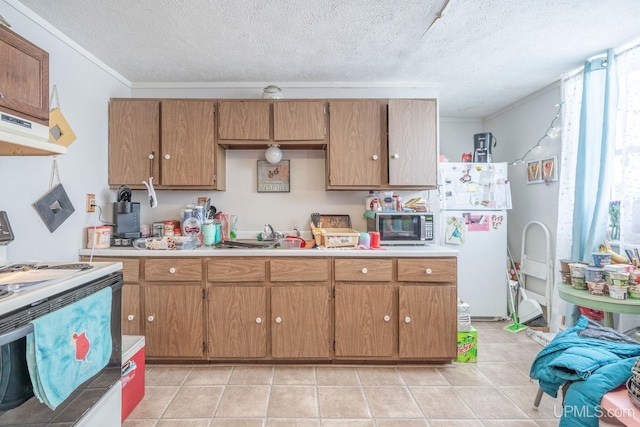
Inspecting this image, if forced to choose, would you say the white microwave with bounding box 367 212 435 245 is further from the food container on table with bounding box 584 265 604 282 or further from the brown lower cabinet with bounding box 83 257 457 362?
the food container on table with bounding box 584 265 604 282

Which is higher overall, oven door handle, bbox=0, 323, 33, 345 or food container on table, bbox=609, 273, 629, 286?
oven door handle, bbox=0, 323, 33, 345

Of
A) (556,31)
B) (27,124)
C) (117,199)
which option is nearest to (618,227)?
(556,31)

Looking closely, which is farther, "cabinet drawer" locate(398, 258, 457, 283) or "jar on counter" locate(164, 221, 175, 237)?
"jar on counter" locate(164, 221, 175, 237)

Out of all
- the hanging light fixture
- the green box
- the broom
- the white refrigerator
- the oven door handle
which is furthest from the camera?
the white refrigerator

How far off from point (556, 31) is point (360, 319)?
2448mm

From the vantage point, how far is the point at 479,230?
3217 mm

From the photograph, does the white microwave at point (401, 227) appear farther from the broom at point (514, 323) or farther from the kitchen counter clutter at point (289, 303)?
the broom at point (514, 323)

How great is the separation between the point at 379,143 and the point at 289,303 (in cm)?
153

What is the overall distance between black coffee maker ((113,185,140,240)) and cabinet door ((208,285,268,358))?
0.93 metres

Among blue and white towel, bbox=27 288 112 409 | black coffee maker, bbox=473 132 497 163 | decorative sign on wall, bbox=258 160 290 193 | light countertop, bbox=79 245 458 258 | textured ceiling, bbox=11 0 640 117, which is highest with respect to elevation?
textured ceiling, bbox=11 0 640 117

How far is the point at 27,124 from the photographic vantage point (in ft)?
4.52

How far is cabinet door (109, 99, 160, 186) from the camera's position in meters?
2.54

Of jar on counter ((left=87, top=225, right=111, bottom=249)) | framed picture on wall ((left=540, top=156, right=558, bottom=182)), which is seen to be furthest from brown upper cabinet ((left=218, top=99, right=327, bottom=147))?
framed picture on wall ((left=540, top=156, right=558, bottom=182))

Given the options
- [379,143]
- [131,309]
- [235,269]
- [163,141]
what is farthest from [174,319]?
[379,143]
